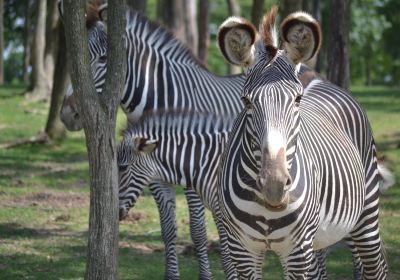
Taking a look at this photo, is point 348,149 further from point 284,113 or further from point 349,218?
point 284,113

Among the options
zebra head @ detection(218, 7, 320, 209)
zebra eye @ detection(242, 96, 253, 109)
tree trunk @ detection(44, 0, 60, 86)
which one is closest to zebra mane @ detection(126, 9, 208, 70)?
zebra head @ detection(218, 7, 320, 209)

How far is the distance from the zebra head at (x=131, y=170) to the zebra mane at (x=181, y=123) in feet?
0.41

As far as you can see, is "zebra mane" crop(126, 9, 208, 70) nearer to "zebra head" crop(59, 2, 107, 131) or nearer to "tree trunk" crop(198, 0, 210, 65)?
"zebra head" crop(59, 2, 107, 131)

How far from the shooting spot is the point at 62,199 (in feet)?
39.7

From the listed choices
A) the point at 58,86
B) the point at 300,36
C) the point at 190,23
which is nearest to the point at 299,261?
the point at 300,36

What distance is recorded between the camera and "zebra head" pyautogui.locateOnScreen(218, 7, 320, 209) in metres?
4.43

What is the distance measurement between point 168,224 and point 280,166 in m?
4.17

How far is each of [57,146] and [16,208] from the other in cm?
501

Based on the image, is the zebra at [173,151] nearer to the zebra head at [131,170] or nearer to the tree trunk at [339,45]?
the zebra head at [131,170]

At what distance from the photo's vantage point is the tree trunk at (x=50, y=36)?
843 inches

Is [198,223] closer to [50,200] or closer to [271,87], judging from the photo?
[271,87]

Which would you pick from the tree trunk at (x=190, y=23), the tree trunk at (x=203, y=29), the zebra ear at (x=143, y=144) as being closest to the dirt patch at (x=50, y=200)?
the zebra ear at (x=143, y=144)

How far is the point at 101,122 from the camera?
6.20 metres

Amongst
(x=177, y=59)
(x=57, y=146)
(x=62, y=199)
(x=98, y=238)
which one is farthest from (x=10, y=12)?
(x=98, y=238)
